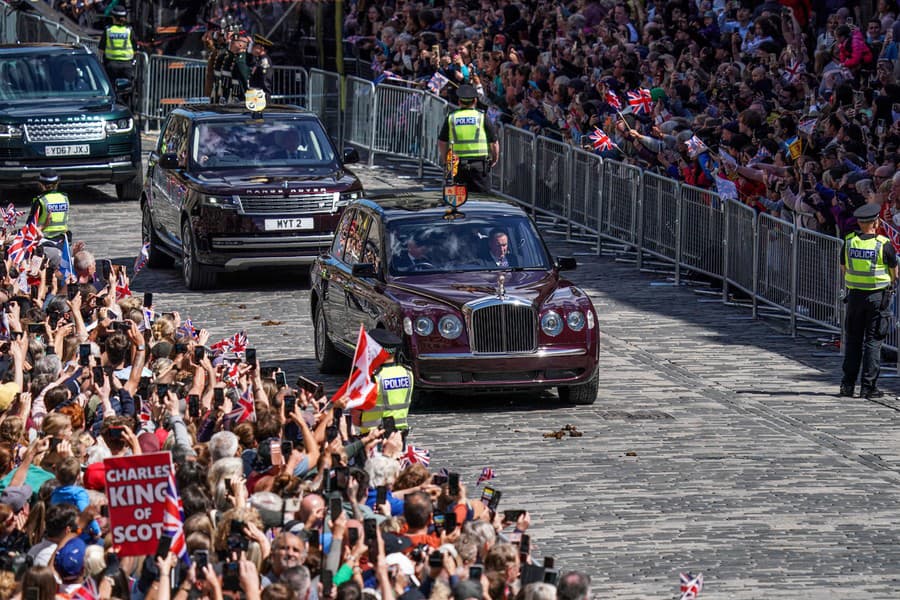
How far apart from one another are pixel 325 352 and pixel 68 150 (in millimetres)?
11258

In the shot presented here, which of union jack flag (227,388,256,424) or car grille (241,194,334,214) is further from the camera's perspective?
car grille (241,194,334,214)

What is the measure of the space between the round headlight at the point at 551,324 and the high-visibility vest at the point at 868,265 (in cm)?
265

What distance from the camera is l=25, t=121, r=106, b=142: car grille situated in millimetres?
28078

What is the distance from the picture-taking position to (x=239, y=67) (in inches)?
1316

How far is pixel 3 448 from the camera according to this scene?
11.3 metres

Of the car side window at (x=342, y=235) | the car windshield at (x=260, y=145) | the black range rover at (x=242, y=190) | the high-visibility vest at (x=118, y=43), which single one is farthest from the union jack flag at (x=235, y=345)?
the high-visibility vest at (x=118, y=43)

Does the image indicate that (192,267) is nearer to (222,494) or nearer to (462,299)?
(462,299)

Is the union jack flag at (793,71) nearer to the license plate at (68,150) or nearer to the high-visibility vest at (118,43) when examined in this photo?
the license plate at (68,150)

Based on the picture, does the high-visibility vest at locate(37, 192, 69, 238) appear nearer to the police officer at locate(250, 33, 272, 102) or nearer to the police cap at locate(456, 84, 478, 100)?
the police cap at locate(456, 84, 478, 100)

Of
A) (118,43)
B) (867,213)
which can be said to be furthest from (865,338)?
(118,43)

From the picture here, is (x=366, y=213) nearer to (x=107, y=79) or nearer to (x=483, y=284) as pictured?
(x=483, y=284)

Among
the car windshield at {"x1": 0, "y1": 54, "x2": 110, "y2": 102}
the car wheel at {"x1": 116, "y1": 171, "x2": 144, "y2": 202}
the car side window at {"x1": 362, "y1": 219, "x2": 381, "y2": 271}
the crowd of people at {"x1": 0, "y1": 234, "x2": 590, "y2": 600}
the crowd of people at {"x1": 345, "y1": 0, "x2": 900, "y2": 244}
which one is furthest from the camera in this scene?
the car wheel at {"x1": 116, "y1": 171, "x2": 144, "y2": 202}

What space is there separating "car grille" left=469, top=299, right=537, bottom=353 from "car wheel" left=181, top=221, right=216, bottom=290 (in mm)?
6992

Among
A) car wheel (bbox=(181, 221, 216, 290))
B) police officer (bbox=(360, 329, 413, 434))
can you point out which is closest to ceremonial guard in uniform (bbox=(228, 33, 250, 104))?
car wheel (bbox=(181, 221, 216, 290))
